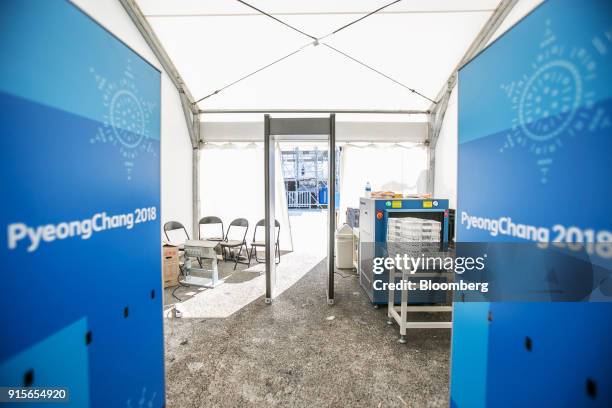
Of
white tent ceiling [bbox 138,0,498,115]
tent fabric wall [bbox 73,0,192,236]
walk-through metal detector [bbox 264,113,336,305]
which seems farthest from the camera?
tent fabric wall [bbox 73,0,192,236]

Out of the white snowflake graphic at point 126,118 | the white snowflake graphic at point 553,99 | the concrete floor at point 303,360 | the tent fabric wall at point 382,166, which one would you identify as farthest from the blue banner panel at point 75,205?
the tent fabric wall at point 382,166

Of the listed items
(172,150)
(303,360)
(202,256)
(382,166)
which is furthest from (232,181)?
(303,360)

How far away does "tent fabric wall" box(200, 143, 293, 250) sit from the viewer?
6.38m

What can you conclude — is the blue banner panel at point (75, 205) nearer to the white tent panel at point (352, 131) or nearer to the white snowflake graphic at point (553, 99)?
the white snowflake graphic at point (553, 99)

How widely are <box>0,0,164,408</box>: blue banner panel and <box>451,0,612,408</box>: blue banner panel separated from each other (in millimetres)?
1744

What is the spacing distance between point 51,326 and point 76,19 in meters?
1.15

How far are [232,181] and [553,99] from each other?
19.7ft

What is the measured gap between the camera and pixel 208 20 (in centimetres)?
415

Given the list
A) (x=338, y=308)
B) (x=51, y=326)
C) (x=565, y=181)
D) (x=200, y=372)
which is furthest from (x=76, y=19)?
(x=338, y=308)

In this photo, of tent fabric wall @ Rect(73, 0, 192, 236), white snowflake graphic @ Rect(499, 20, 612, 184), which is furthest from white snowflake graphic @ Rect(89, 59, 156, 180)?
tent fabric wall @ Rect(73, 0, 192, 236)

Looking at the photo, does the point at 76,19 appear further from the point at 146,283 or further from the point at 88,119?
the point at 146,283

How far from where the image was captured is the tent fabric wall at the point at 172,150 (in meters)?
4.43

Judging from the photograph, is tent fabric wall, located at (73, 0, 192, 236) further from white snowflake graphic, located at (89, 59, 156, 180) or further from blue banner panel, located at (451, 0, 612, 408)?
blue banner panel, located at (451, 0, 612, 408)

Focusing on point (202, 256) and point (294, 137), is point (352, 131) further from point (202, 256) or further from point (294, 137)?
point (202, 256)
